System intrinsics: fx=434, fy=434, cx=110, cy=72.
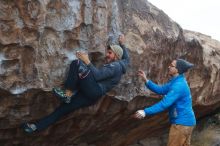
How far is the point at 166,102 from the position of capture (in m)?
7.71

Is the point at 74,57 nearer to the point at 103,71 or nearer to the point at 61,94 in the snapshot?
the point at 103,71

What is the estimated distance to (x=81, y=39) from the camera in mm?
7668

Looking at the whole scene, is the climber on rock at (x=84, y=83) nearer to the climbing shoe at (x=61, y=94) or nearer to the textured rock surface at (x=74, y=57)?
the climbing shoe at (x=61, y=94)

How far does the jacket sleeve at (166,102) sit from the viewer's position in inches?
297

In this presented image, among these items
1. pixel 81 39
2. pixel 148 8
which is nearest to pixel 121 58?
pixel 81 39

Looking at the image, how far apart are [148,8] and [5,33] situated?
383 centimetres

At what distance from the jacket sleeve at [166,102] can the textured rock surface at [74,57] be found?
135 cm

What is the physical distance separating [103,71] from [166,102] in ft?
4.15

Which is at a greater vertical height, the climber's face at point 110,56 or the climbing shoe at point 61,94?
the climber's face at point 110,56

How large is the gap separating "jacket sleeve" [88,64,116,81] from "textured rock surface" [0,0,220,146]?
0.47 metres

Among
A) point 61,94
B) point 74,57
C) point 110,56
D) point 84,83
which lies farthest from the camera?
point 110,56

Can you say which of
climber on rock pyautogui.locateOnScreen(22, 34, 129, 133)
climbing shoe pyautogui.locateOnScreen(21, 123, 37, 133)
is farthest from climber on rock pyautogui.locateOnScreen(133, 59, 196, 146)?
climbing shoe pyautogui.locateOnScreen(21, 123, 37, 133)

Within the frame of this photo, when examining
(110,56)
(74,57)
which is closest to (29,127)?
(74,57)

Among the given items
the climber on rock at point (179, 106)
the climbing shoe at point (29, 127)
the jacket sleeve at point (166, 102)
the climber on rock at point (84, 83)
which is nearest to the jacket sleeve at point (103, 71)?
the climber on rock at point (84, 83)
